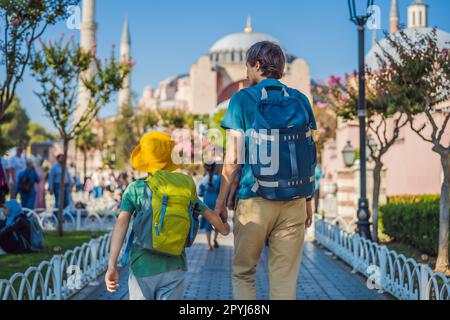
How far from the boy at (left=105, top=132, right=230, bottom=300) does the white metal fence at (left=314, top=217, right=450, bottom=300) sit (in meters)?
2.54

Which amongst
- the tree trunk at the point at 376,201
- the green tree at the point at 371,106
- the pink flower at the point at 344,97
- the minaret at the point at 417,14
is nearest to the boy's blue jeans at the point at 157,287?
the green tree at the point at 371,106

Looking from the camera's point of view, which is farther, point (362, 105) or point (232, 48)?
point (232, 48)

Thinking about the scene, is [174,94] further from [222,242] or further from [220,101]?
[222,242]

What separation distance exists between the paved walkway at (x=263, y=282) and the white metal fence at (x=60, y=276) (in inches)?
7.1

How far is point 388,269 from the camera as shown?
915cm

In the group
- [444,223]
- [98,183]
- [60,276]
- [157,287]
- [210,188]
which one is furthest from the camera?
[98,183]

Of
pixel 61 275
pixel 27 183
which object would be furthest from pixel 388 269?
pixel 27 183

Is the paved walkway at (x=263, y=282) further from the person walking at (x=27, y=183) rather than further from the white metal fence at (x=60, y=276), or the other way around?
the person walking at (x=27, y=183)

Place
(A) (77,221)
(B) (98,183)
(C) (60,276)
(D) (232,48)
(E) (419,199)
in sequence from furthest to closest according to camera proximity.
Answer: (D) (232,48)
(B) (98,183)
(A) (77,221)
(E) (419,199)
(C) (60,276)

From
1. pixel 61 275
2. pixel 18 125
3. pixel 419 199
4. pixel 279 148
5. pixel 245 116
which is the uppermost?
pixel 18 125

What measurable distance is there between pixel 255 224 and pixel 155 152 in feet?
2.24

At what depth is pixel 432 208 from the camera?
36.2 feet

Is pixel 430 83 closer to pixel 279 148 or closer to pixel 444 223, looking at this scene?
pixel 444 223

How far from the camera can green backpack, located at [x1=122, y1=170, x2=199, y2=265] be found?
418cm
